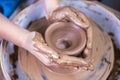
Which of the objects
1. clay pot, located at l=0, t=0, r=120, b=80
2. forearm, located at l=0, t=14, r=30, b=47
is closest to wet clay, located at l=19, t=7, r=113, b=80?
clay pot, located at l=0, t=0, r=120, b=80

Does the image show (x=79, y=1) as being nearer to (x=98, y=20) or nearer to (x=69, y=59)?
(x=98, y=20)

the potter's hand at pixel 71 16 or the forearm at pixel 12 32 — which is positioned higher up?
the potter's hand at pixel 71 16

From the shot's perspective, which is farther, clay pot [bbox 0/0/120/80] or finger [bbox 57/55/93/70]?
clay pot [bbox 0/0/120/80]

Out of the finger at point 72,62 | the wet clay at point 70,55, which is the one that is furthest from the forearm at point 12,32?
the finger at point 72,62

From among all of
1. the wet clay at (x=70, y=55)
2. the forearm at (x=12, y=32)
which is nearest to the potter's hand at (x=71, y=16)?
the wet clay at (x=70, y=55)

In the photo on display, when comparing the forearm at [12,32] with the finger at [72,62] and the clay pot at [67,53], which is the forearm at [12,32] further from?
the finger at [72,62]

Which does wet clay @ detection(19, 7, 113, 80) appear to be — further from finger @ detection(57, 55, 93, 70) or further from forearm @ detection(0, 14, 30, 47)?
forearm @ detection(0, 14, 30, 47)

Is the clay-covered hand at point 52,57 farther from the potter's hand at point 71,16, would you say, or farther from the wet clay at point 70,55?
the potter's hand at point 71,16

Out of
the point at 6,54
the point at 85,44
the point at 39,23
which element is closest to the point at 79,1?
the point at 39,23

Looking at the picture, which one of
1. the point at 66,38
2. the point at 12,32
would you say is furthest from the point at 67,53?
the point at 12,32

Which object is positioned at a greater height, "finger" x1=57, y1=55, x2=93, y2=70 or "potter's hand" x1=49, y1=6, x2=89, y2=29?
"potter's hand" x1=49, y1=6, x2=89, y2=29

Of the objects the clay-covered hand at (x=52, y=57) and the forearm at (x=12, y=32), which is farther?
the forearm at (x=12, y=32)
